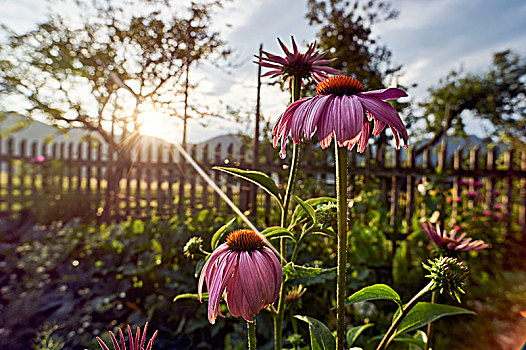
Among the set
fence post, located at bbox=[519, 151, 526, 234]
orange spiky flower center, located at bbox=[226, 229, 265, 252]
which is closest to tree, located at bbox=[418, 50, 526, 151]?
fence post, located at bbox=[519, 151, 526, 234]

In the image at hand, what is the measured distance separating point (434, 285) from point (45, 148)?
352 inches

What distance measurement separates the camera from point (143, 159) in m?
5.22

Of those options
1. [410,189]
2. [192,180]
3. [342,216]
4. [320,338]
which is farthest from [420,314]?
[192,180]

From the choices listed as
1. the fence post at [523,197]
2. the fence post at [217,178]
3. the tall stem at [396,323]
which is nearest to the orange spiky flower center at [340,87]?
the tall stem at [396,323]

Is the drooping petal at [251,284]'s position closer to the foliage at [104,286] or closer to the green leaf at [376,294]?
the green leaf at [376,294]

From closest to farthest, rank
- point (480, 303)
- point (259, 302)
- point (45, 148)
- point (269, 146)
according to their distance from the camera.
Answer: point (259, 302), point (480, 303), point (269, 146), point (45, 148)

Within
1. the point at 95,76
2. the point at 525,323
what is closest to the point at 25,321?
the point at 525,323

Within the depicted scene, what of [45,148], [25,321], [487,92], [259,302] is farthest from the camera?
[487,92]

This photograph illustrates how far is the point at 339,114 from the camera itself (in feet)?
1.67

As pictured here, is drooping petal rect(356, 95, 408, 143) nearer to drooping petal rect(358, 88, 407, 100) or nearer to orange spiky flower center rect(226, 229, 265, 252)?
drooping petal rect(358, 88, 407, 100)

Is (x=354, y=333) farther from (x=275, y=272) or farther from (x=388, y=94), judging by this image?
(x=388, y=94)

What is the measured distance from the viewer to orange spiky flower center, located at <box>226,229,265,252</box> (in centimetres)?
58

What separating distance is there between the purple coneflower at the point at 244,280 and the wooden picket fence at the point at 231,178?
98.4 inches

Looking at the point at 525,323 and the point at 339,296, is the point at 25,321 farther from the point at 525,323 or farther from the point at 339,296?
the point at 525,323
